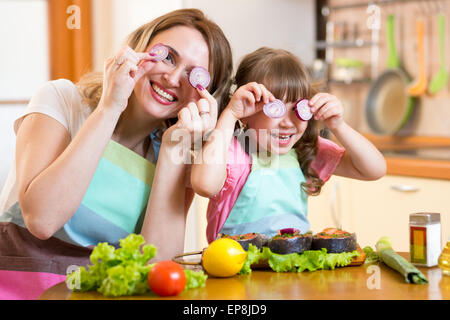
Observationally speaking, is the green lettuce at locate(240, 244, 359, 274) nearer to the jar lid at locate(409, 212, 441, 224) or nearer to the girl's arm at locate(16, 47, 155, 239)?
the jar lid at locate(409, 212, 441, 224)

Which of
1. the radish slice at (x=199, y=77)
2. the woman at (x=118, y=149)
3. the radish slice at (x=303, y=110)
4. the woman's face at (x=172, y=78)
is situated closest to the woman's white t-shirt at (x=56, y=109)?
the woman at (x=118, y=149)

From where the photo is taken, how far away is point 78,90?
1.57 meters

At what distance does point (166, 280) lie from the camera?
1037 millimetres

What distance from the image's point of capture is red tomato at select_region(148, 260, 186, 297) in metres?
1.04

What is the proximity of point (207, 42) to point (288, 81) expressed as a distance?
0.22 m

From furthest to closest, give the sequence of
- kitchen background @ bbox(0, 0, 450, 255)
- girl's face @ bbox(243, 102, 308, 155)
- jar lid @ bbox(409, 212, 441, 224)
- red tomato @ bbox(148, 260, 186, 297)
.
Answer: kitchen background @ bbox(0, 0, 450, 255), girl's face @ bbox(243, 102, 308, 155), jar lid @ bbox(409, 212, 441, 224), red tomato @ bbox(148, 260, 186, 297)

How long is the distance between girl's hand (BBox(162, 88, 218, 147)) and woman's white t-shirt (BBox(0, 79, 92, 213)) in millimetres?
215

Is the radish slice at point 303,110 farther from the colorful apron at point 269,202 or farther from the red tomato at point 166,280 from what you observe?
the red tomato at point 166,280

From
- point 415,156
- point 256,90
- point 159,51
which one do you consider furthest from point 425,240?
point 415,156

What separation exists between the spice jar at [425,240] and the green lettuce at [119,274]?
0.46 metres

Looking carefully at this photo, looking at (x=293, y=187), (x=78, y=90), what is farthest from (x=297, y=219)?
(x=78, y=90)

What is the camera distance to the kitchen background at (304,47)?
116 inches

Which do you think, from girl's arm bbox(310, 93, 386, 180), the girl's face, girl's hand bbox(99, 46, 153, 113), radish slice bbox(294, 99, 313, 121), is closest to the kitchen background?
girl's arm bbox(310, 93, 386, 180)
